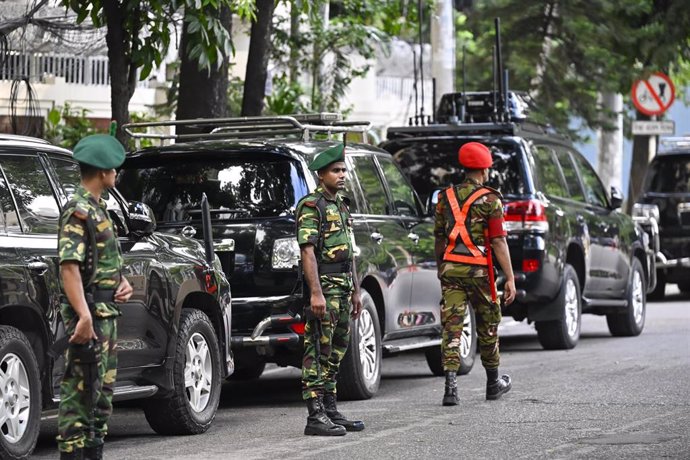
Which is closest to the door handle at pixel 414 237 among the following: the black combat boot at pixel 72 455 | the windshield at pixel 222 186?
the windshield at pixel 222 186

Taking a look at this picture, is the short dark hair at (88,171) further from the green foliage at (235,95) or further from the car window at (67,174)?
the green foliage at (235,95)

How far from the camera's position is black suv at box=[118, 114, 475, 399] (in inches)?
438

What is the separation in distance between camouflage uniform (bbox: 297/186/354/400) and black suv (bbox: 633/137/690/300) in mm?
13027

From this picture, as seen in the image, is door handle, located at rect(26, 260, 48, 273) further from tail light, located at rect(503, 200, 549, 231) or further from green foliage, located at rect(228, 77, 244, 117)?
green foliage, located at rect(228, 77, 244, 117)

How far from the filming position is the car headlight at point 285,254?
1110 centimetres

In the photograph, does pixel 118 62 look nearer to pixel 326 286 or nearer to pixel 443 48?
pixel 326 286

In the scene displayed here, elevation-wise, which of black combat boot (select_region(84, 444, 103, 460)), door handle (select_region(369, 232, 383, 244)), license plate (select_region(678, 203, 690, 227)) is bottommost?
black combat boot (select_region(84, 444, 103, 460))

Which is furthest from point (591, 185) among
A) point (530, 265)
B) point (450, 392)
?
point (450, 392)

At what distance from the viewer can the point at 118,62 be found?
46.9 ft

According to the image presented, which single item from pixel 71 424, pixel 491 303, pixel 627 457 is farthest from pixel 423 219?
pixel 71 424

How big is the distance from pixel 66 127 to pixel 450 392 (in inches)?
427

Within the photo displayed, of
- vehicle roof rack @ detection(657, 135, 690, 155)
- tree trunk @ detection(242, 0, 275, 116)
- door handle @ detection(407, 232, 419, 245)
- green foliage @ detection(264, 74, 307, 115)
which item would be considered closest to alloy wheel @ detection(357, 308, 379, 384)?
door handle @ detection(407, 232, 419, 245)

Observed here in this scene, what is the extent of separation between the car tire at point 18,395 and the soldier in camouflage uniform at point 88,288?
2.71ft

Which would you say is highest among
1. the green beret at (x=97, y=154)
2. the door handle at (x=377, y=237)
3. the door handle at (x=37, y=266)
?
the green beret at (x=97, y=154)
